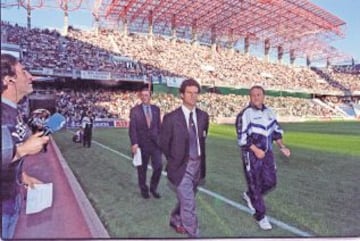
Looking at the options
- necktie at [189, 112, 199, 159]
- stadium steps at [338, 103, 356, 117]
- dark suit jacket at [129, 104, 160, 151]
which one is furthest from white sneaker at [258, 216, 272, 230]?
stadium steps at [338, 103, 356, 117]

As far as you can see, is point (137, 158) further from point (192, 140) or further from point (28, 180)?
point (28, 180)

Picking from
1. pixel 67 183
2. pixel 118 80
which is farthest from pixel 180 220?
pixel 118 80

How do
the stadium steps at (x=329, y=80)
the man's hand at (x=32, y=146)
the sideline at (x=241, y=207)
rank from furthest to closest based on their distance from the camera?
the stadium steps at (x=329, y=80) → the sideline at (x=241, y=207) → the man's hand at (x=32, y=146)

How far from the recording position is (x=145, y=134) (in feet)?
9.80

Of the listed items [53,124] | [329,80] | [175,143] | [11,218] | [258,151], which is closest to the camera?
[53,124]

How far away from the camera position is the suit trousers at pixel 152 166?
298cm

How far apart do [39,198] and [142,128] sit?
79 cm

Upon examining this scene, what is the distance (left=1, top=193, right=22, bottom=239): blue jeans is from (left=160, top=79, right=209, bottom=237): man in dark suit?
0.92 metres

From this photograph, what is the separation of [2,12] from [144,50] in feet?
3.04

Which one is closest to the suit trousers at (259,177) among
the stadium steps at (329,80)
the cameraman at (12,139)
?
the stadium steps at (329,80)

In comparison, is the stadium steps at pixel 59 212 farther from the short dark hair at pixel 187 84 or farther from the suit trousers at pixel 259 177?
the suit trousers at pixel 259 177

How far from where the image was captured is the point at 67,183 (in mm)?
2844

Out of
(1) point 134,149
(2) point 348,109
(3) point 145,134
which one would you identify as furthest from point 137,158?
(2) point 348,109

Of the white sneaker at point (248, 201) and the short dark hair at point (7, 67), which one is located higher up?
the short dark hair at point (7, 67)
